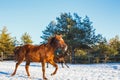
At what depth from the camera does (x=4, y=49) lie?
51812 millimetres

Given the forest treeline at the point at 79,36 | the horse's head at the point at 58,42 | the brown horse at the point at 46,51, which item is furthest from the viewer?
the forest treeline at the point at 79,36

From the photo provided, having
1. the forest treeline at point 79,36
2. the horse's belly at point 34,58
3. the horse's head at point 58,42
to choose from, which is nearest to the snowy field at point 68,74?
the horse's belly at point 34,58

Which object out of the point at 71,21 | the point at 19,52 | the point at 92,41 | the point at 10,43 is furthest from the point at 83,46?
the point at 19,52

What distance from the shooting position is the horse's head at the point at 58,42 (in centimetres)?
1186

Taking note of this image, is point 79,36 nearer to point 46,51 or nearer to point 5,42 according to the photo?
point 5,42

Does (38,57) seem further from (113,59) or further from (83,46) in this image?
(83,46)

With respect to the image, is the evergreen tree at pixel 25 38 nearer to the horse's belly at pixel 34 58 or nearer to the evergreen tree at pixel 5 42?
the evergreen tree at pixel 5 42

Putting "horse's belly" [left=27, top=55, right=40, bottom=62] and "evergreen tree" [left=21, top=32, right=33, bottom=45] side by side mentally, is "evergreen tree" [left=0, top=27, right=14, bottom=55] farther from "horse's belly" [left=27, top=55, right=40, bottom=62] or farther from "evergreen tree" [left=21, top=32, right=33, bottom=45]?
"horse's belly" [left=27, top=55, right=40, bottom=62]

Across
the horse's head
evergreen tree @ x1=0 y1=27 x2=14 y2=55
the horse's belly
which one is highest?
evergreen tree @ x1=0 y1=27 x2=14 y2=55

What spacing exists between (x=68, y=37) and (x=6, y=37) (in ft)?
44.4

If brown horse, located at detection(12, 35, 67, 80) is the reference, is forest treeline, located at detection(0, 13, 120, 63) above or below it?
above

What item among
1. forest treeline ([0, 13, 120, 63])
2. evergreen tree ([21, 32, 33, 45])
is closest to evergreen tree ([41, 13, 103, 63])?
forest treeline ([0, 13, 120, 63])

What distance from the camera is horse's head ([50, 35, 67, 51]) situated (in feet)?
38.9

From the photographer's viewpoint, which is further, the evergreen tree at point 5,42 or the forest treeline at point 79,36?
the evergreen tree at point 5,42
